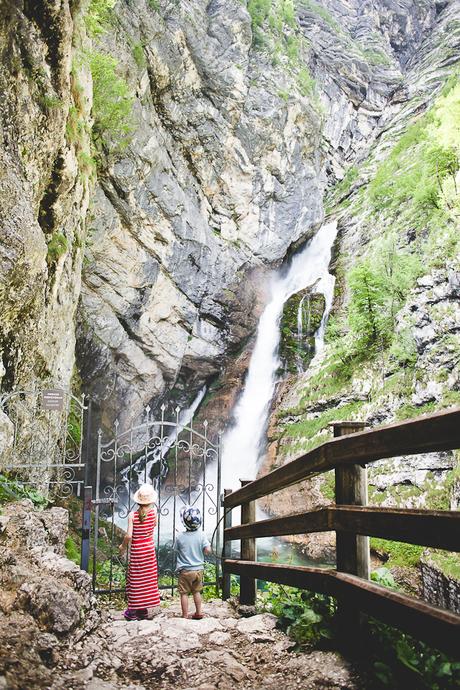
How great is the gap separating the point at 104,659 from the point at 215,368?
17992mm

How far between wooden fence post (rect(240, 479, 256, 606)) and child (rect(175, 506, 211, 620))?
0.44 meters

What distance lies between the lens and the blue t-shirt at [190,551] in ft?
15.9

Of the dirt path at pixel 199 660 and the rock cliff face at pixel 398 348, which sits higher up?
the rock cliff face at pixel 398 348

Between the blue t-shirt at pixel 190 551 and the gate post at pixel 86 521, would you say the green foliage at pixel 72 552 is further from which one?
the blue t-shirt at pixel 190 551

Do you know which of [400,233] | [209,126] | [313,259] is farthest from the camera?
[313,259]

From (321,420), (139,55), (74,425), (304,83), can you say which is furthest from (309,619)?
(304,83)

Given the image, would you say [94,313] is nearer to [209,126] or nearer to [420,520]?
[209,126]

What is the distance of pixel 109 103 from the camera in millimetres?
12578

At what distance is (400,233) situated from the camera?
21766mm

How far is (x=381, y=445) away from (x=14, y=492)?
189 inches

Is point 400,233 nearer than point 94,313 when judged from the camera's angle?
No

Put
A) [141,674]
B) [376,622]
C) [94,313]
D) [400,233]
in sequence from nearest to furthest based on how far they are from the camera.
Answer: [376,622]
[141,674]
[94,313]
[400,233]

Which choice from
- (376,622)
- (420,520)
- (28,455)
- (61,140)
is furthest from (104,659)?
(61,140)

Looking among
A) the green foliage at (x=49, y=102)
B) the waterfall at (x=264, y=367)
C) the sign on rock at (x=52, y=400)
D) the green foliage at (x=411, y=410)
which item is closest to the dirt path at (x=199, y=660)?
the sign on rock at (x=52, y=400)
